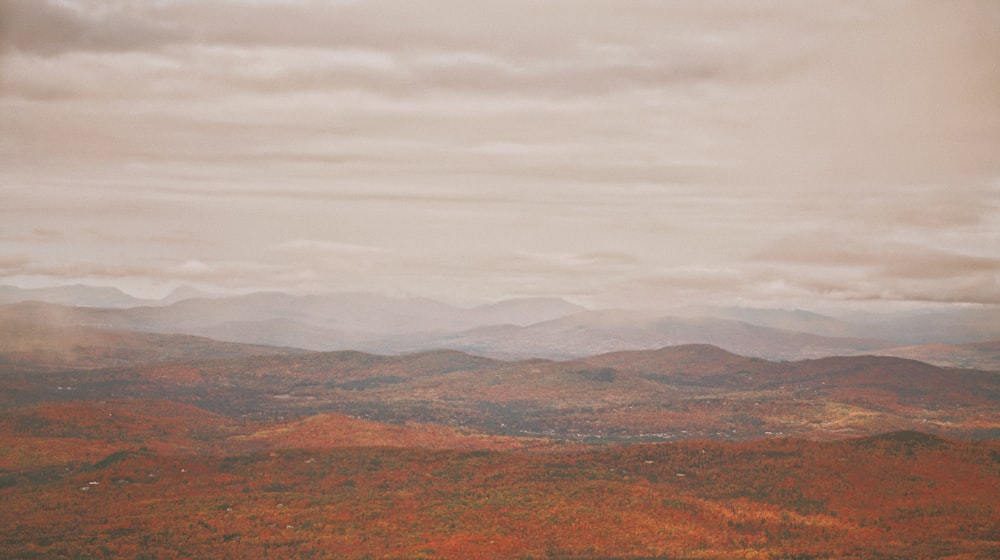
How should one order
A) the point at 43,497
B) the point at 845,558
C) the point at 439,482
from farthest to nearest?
the point at 439,482, the point at 43,497, the point at 845,558

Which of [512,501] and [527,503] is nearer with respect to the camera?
[527,503]

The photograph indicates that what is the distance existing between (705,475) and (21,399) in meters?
177

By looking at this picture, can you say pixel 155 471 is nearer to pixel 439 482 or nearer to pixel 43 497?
pixel 43 497

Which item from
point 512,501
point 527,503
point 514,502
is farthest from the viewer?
point 512,501

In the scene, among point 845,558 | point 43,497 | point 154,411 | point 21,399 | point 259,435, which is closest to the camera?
point 845,558

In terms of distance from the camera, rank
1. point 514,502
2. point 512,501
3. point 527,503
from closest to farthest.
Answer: point 527,503
point 514,502
point 512,501

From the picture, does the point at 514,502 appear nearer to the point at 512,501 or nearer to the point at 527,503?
the point at 512,501

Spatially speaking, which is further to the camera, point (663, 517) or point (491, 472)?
point (491, 472)

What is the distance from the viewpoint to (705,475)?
102 metres

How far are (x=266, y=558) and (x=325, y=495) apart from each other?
26679mm

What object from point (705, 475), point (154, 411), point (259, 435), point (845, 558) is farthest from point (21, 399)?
point (845, 558)

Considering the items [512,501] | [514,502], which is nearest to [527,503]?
[514,502]

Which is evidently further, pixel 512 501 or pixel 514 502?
pixel 512 501

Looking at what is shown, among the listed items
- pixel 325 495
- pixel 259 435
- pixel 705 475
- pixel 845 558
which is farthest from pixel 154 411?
pixel 845 558
